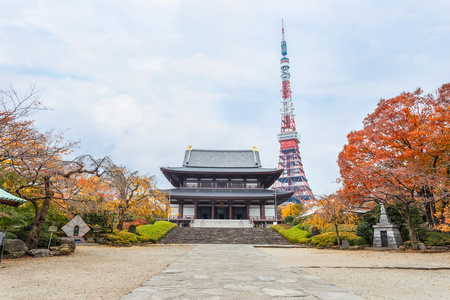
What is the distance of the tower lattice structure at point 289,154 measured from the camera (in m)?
67.9

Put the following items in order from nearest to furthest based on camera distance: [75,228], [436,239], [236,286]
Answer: [236,286], [75,228], [436,239]

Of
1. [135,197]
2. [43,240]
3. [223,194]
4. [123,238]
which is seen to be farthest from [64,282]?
[223,194]

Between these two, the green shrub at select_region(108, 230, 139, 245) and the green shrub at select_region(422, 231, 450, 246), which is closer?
the green shrub at select_region(422, 231, 450, 246)

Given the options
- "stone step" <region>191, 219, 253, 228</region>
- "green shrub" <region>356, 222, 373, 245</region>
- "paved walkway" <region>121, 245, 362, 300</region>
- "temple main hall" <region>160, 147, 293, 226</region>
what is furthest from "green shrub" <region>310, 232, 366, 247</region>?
"temple main hall" <region>160, 147, 293, 226</region>

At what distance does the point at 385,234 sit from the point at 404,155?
4.65 m

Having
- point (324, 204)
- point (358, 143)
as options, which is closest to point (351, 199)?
point (324, 204)

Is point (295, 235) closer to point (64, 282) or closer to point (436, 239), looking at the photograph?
point (436, 239)

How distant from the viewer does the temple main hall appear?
113 ft

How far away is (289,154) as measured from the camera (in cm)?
7269

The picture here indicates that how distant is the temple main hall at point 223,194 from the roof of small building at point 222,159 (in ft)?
2.82

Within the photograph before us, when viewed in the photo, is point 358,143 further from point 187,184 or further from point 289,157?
point 289,157

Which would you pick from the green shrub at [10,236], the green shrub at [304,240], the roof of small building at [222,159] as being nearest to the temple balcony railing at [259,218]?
the roof of small building at [222,159]

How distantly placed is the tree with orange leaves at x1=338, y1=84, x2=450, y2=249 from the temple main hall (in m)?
17.2

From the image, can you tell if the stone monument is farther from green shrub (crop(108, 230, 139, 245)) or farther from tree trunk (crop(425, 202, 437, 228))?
green shrub (crop(108, 230, 139, 245))
